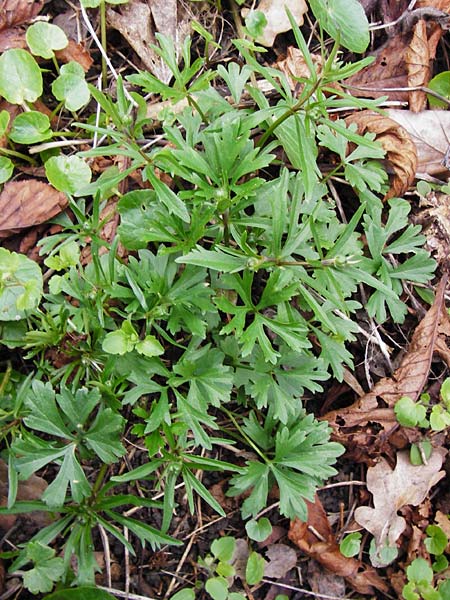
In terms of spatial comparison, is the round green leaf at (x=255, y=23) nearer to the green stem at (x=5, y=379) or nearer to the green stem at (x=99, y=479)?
the green stem at (x=5, y=379)

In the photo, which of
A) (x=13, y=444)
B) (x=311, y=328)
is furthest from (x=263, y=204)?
(x=13, y=444)

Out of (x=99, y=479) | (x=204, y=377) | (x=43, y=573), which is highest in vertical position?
(x=204, y=377)

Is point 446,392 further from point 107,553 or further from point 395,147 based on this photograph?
point 107,553

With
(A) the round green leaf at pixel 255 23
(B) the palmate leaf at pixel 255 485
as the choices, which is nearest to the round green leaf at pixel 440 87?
(A) the round green leaf at pixel 255 23

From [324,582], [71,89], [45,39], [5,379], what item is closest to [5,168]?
[71,89]

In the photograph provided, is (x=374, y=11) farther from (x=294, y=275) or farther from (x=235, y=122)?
(x=294, y=275)

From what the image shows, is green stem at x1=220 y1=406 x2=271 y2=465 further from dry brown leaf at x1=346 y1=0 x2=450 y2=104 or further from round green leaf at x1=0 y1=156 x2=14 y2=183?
dry brown leaf at x1=346 y1=0 x2=450 y2=104

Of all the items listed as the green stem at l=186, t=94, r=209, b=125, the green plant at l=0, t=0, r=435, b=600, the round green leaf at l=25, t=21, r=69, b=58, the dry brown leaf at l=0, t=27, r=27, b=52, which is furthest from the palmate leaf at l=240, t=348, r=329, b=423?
the dry brown leaf at l=0, t=27, r=27, b=52
